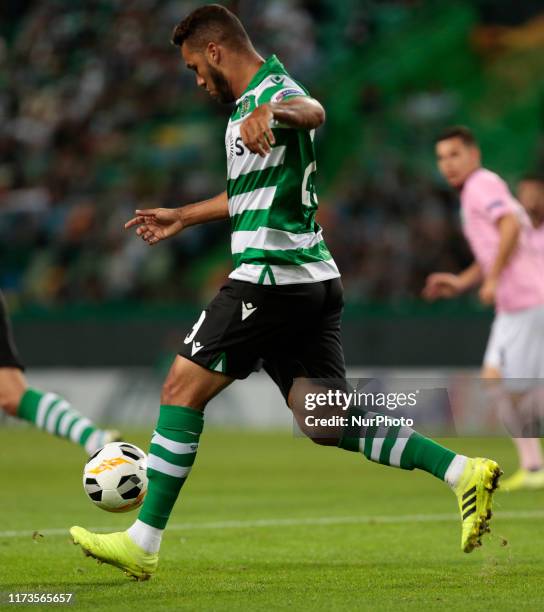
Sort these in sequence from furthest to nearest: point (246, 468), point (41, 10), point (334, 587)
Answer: point (41, 10), point (246, 468), point (334, 587)

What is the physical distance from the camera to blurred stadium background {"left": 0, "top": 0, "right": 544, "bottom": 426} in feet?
53.2

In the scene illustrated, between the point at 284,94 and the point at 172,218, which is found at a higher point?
the point at 284,94

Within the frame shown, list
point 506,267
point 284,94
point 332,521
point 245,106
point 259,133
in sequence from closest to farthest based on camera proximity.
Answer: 1. point 259,133
2. point 284,94
3. point 245,106
4. point 332,521
5. point 506,267

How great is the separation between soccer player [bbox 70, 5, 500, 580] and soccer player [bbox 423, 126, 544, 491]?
3.77 m

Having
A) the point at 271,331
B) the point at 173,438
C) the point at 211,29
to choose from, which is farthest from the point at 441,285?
the point at 173,438

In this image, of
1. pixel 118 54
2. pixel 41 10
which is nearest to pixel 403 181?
pixel 118 54

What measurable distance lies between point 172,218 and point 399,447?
128 centimetres

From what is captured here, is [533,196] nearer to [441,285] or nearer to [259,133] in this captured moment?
[441,285]

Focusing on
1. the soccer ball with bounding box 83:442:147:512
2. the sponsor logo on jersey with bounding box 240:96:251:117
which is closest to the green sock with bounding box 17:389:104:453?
the soccer ball with bounding box 83:442:147:512

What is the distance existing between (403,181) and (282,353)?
12781mm

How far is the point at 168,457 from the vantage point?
4.77 metres

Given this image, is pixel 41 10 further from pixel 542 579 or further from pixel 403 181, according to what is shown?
pixel 542 579

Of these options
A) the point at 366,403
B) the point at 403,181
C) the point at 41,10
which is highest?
the point at 41,10

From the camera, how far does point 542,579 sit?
15.8 feet
